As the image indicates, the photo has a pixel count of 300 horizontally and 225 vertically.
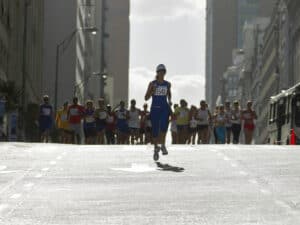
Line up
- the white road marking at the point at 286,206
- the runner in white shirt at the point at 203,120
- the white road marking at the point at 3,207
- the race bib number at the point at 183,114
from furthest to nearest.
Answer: the race bib number at the point at 183,114 → the runner in white shirt at the point at 203,120 → the white road marking at the point at 3,207 → the white road marking at the point at 286,206

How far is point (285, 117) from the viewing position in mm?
42656

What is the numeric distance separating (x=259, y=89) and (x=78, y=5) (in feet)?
161

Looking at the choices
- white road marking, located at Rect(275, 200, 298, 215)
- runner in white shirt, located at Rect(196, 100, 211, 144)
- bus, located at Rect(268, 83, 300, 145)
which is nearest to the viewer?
white road marking, located at Rect(275, 200, 298, 215)

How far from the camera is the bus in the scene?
133 ft

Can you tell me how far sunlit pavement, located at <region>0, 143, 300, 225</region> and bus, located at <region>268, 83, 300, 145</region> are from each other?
16.2m

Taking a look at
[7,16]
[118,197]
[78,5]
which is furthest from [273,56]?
[118,197]

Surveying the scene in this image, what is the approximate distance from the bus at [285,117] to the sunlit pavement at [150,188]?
16.2m

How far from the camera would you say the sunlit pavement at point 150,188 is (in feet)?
40.6

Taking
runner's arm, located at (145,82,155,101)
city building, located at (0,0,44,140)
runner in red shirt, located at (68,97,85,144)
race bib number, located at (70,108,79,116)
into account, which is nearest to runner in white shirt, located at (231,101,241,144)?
runner in red shirt, located at (68,97,85,144)

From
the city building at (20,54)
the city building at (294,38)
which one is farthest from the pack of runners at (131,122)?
the city building at (294,38)

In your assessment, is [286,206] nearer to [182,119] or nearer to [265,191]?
[265,191]

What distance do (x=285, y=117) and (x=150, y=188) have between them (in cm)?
2735

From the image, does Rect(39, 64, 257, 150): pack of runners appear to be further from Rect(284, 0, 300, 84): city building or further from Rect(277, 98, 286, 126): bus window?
Rect(284, 0, 300, 84): city building

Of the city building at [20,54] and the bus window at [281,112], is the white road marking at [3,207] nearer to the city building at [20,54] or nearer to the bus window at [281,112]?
the city building at [20,54]
